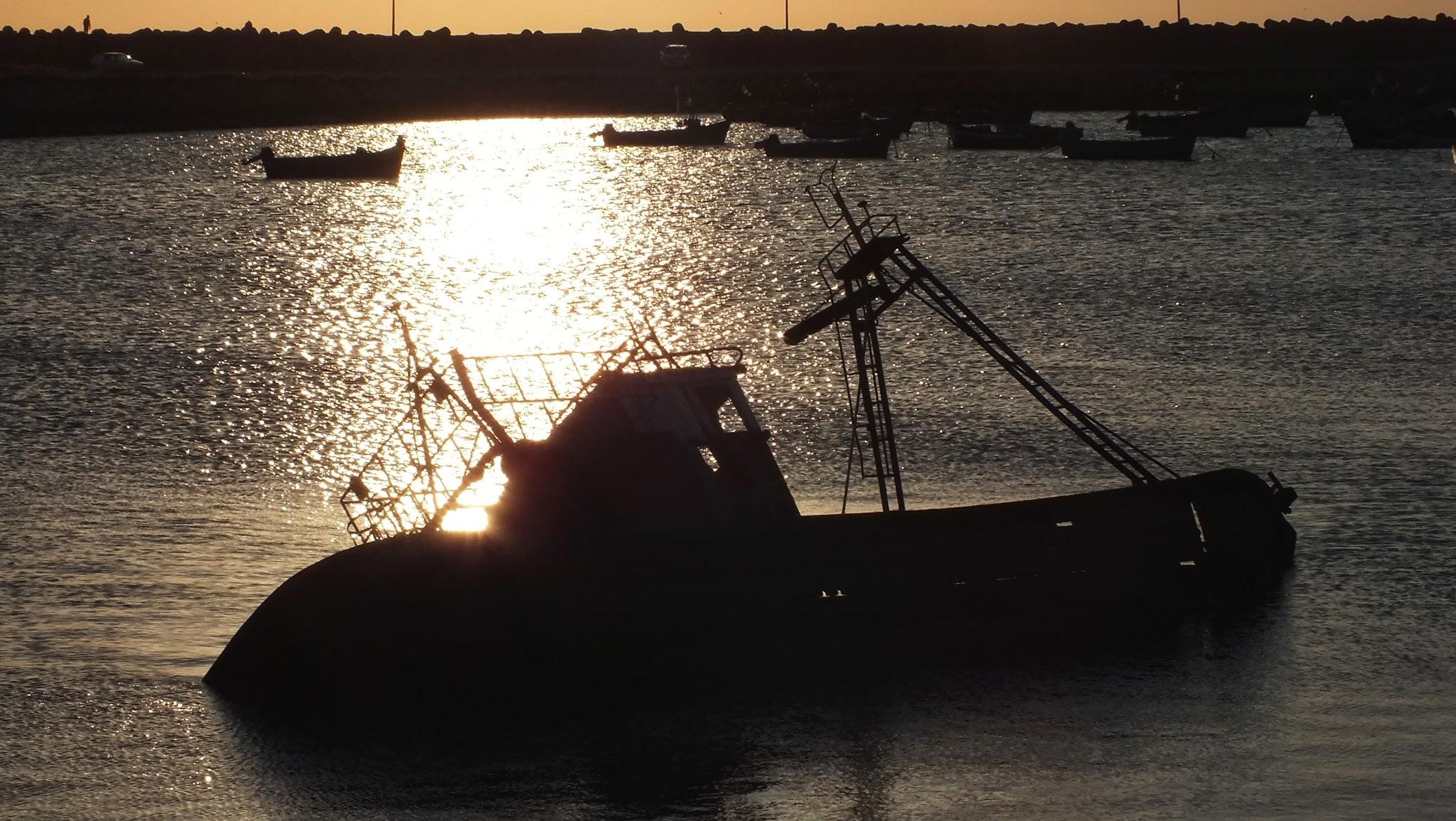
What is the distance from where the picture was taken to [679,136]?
159750mm

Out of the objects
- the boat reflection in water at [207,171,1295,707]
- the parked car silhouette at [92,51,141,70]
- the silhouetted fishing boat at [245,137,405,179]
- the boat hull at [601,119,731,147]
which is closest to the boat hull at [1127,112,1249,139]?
the boat hull at [601,119,731,147]

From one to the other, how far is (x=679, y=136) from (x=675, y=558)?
462 feet

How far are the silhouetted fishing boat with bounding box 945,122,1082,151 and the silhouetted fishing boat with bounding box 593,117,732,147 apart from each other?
19721 millimetres

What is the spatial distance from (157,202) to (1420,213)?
65166 millimetres

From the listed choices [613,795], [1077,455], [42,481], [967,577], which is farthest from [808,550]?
[42,481]

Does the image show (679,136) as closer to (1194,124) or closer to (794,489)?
(1194,124)

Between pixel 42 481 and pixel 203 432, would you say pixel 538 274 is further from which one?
pixel 42 481

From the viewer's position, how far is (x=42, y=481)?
100ft

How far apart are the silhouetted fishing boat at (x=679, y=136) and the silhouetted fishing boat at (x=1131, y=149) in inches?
1407

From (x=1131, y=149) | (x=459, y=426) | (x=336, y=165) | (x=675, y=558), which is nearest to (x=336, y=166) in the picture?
(x=336, y=165)

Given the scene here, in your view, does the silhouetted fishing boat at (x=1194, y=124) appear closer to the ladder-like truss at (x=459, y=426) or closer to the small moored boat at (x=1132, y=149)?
the small moored boat at (x=1132, y=149)

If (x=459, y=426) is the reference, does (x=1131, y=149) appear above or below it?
above

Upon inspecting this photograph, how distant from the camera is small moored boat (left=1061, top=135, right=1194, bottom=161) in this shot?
431ft

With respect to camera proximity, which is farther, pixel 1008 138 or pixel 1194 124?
pixel 1194 124
